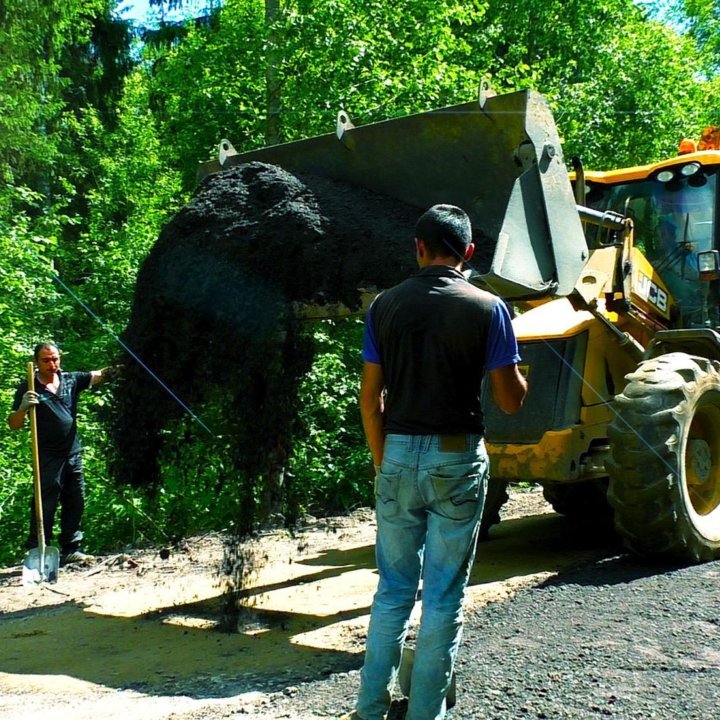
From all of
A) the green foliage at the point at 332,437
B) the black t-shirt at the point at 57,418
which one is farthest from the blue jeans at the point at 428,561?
the green foliage at the point at 332,437

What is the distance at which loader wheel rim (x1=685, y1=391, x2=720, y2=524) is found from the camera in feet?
20.3

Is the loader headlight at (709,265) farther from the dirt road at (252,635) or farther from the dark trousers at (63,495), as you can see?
the dark trousers at (63,495)

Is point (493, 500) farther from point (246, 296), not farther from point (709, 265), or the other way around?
point (246, 296)

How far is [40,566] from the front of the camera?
691 centimetres

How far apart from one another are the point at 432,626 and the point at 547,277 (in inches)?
90.7

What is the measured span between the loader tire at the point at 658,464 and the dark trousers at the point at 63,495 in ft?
14.1

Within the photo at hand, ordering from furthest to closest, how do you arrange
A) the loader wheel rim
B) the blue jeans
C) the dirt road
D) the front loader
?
the loader wheel rim
the front loader
the dirt road
the blue jeans

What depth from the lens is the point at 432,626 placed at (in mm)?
3248

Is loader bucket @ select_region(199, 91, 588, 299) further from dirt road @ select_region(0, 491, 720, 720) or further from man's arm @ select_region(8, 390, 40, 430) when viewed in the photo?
man's arm @ select_region(8, 390, 40, 430)

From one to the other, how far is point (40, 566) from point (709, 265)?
5248 millimetres

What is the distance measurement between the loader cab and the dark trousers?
4.46 metres

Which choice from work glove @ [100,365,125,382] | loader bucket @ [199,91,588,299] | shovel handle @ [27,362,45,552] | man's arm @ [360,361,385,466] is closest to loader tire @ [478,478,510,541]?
loader bucket @ [199,91,588,299]

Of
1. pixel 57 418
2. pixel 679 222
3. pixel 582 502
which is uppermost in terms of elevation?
pixel 679 222

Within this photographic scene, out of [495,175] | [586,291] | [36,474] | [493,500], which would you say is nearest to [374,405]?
[495,175]
